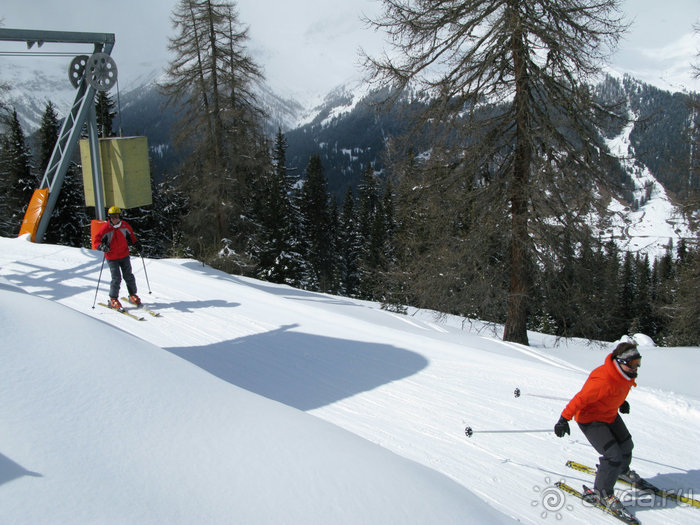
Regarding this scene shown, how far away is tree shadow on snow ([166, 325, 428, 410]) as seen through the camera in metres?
6.19

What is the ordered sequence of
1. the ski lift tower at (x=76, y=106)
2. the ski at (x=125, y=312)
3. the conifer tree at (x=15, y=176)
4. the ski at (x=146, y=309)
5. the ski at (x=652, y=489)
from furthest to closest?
the conifer tree at (x=15, y=176) < the ski lift tower at (x=76, y=106) < the ski at (x=146, y=309) < the ski at (x=125, y=312) < the ski at (x=652, y=489)

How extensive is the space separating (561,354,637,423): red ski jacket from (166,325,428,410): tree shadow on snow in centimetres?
262

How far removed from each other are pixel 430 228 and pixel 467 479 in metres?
7.61

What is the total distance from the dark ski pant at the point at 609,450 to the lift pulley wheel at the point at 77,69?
13995 mm

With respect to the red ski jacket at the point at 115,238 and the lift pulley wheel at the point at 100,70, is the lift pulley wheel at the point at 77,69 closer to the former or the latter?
the lift pulley wheel at the point at 100,70

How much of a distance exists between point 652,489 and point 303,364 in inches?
169

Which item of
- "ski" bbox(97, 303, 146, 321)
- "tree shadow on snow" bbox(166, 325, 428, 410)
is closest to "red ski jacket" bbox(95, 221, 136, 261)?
"ski" bbox(97, 303, 146, 321)

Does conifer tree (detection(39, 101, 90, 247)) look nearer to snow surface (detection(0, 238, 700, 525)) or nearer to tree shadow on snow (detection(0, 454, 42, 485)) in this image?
snow surface (detection(0, 238, 700, 525))

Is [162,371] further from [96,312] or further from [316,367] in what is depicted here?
[96,312]

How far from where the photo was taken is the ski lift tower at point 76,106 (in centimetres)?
1165

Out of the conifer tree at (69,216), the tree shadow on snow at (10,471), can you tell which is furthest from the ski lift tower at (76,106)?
the conifer tree at (69,216)

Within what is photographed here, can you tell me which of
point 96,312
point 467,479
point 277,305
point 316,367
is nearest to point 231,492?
point 467,479

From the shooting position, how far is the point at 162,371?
3.91 metres

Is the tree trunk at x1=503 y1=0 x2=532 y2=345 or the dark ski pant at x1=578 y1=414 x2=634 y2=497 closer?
the dark ski pant at x1=578 y1=414 x2=634 y2=497
